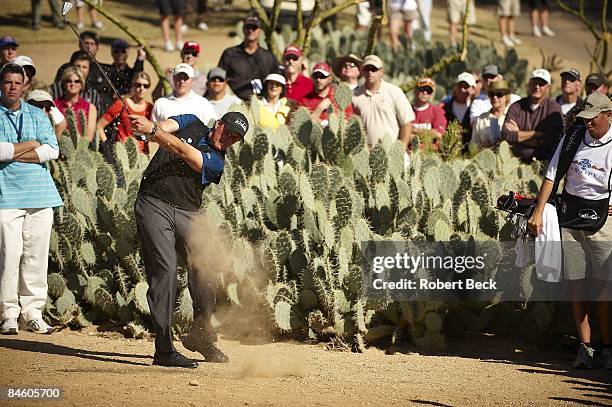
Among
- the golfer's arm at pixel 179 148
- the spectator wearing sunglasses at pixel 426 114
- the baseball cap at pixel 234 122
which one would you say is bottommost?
the spectator wearing sunglasses at pixel 426 114

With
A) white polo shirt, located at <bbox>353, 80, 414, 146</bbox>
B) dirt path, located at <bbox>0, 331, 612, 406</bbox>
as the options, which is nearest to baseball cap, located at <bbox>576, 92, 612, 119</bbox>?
dirt path, located at <bbox>0, 331, 612, 406</bbox>

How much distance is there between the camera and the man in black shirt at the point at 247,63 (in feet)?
42.6

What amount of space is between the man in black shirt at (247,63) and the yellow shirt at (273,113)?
156 centimetres

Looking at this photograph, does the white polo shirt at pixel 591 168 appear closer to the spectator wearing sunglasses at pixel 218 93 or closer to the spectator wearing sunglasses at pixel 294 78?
the spectator wearing sunglasses at pixel 218 93

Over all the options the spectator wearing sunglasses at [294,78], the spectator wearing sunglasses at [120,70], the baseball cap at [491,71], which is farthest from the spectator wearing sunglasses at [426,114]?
the spectator wearing sunglasses at [120,70]

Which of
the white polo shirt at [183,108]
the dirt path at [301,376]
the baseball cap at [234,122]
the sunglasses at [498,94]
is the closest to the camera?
the dirt path at [301,376]

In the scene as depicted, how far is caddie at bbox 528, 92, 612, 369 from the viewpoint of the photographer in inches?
313

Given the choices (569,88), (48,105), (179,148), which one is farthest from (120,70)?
(179,148)

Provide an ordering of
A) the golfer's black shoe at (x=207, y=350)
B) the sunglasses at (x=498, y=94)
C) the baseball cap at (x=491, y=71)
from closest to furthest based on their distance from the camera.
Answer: the golfer's black shoe at (x=207, y=350) < the sunglasses at (x=498, y=94) < the baseball cap at (x=491, y=71)

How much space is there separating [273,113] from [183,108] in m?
1.30

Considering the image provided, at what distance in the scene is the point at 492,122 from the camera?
1134 centimetres

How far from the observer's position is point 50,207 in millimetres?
Result: 8719

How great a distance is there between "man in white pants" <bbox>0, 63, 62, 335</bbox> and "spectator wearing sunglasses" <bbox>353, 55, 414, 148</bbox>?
129 inches

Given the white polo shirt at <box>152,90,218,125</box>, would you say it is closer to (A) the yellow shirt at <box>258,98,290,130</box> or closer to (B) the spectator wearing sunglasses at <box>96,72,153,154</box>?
(B) the spectator wearing sunglasses at <box>96,72,153,154</box>
